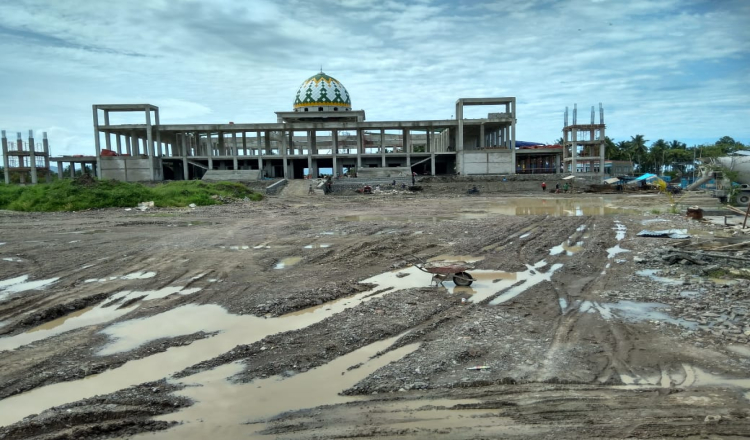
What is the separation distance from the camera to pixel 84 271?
1151 cm

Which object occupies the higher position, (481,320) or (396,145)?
(396,145)

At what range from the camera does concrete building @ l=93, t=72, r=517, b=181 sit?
5456cm

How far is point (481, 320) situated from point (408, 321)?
1.15m

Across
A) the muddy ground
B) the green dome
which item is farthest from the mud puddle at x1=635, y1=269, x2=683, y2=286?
the green dome

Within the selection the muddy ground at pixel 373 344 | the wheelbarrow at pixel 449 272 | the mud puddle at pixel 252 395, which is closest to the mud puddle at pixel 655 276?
the muddy ground at pixel 373 344

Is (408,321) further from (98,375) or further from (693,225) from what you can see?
(693,225)

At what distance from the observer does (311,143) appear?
57.9 m

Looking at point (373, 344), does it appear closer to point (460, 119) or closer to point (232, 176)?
point (232, 176)

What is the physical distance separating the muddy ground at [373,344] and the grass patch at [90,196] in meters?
17.5

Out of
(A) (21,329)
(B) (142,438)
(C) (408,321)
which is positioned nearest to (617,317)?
(C) (408,321)

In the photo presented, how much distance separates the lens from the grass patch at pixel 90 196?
2939 centimetres

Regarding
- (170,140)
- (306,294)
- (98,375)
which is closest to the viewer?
(98,375)

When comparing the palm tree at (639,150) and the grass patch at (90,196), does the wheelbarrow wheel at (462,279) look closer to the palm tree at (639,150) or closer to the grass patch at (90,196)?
the grass patch at (90,196)

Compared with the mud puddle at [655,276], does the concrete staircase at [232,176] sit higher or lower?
higher
